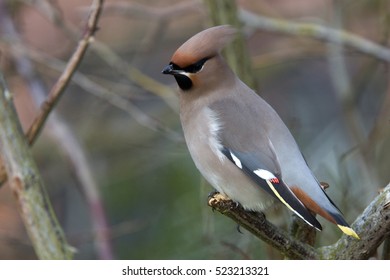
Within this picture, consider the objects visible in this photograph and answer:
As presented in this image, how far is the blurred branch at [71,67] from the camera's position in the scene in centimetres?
237

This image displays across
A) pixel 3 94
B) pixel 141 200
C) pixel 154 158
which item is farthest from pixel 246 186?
pixel 141 200

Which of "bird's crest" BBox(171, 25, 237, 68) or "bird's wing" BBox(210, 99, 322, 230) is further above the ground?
"bird's crest" BBox(171, 25, 237, 68)

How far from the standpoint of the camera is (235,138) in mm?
2268

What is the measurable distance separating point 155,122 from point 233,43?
0.49 metres

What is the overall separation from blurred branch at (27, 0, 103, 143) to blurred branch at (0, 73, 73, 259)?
136 mm

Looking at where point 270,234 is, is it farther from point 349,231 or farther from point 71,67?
point 71,67

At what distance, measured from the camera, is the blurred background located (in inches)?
132

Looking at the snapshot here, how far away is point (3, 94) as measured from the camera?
7.82ft

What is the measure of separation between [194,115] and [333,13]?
1706 millimetres

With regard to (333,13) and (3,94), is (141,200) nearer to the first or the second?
(333,13)

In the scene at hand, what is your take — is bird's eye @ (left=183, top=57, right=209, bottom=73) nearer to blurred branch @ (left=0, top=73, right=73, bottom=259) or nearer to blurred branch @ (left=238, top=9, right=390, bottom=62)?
blurred branch @ (left=0, top=73, right=73, bottom=259)

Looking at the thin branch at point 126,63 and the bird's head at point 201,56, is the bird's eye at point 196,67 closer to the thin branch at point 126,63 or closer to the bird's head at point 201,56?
the bird's head at point 201,56

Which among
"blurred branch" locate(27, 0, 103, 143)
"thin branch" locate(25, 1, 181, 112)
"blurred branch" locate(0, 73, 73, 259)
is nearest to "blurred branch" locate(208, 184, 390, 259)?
"blurred branch" locate(0, 73, 73, 259)

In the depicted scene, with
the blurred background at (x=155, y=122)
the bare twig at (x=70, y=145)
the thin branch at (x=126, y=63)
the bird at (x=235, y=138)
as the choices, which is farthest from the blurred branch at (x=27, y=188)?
the thin branch at (x=126, y=63)
